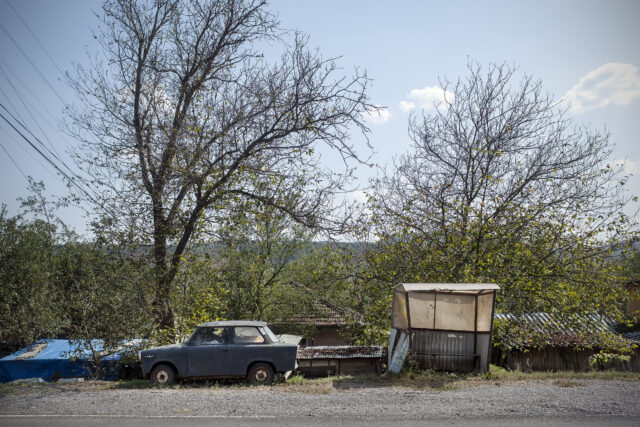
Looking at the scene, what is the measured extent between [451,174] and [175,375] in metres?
11.7

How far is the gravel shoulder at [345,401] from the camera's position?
271 inches

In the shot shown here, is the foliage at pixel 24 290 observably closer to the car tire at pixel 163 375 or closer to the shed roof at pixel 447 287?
the car tire at pixel 163 375

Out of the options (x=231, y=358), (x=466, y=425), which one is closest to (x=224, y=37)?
(x=231, y=358)

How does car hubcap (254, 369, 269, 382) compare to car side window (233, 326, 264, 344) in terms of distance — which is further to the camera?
car side window (233, 326, 264, 344)

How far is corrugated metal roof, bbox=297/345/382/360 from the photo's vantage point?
14.8 meters

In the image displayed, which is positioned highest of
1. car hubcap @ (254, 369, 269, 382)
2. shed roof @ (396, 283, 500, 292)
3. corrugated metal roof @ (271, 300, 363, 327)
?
shed roof @ (396, 283, 500, 292)

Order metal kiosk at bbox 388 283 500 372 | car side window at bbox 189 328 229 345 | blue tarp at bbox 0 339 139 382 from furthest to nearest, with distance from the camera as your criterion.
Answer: blue tarp at bbox 0 339 139 382
metal kiosk at bbox 388 283 500 372
car side window at bbox 189 328 229 345

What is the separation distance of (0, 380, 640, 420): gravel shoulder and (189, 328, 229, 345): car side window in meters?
1.11

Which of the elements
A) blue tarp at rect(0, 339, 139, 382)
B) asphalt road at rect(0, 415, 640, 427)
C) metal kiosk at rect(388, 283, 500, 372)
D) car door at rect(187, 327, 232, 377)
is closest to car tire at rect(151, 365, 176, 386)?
car door at rect(187, 327, 232, 377)

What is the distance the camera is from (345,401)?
25.3 feet

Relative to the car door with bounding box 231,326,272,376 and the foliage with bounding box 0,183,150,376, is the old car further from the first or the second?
the foliage with bounding box 0,183,150,376

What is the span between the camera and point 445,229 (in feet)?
48.7

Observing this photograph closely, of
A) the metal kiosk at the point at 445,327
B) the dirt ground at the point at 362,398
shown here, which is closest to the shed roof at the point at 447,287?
the metal kiosk at the point at 445,327

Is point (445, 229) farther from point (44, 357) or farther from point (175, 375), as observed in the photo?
point (44, 357)
